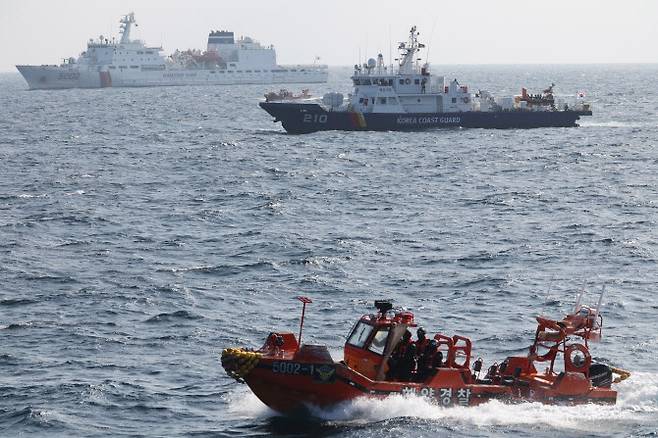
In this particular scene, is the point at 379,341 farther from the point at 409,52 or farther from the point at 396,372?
the point at 409,52

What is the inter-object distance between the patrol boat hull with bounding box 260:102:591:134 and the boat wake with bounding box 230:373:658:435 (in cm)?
7460

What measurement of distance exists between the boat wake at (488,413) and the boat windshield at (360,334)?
149cm

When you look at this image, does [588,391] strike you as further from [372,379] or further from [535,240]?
[535,240]

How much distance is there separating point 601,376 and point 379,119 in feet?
245

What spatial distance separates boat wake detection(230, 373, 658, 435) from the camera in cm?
2303

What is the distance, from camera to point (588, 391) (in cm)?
2439

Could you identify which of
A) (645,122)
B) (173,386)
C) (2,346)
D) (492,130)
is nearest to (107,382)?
(173,386)

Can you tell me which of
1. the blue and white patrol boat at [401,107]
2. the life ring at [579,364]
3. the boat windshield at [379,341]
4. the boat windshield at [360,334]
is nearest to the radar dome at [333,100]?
the blue and white patrol boat at [401,107]

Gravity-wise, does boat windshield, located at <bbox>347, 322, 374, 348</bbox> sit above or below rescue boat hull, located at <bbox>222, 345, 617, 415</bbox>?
above

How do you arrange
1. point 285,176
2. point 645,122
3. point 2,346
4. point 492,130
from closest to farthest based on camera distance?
point 2,346, point 285,176, point 492,130, point 645,122

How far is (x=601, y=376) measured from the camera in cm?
2498

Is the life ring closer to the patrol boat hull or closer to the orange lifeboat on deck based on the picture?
the orange lifeboat on deck

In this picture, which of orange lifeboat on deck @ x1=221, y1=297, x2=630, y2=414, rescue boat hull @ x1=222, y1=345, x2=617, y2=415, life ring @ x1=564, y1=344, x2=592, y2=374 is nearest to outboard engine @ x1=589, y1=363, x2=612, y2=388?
orange lifeboat on deck @ x1=221, y1=297, x2=630, y2=414

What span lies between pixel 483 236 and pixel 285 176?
26.4 m
